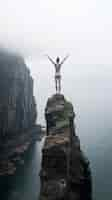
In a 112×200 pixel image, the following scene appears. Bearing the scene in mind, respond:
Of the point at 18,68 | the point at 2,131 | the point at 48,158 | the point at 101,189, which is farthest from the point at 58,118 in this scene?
the point at 18,68

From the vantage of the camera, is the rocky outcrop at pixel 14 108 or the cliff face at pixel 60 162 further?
the rocky outcrop at pixel 14 108

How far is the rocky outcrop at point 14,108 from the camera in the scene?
474 ft

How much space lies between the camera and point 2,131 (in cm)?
14612

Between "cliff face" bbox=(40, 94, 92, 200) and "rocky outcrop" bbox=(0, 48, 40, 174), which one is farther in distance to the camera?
"rocky outcrop" bbox=(0, 48, 40, 174)

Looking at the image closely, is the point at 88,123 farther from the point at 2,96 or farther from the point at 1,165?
the point at 1,165

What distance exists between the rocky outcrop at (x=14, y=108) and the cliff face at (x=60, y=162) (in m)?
98.1

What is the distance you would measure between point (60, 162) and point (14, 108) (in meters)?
138

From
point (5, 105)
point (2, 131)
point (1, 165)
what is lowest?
point (1, 165)

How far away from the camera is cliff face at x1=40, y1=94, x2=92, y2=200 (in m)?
23.9

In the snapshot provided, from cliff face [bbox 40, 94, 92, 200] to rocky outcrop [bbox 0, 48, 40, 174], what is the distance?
322 feet

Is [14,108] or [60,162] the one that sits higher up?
[60,162]

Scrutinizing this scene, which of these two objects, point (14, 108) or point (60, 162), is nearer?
point (60, 162)

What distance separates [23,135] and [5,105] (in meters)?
19.3

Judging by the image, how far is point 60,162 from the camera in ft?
82.3
